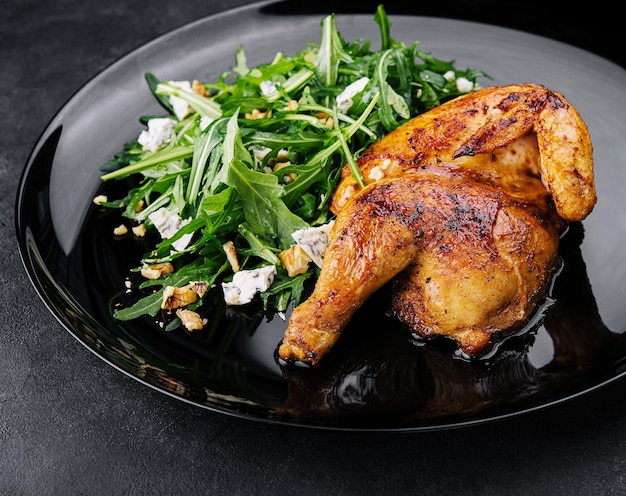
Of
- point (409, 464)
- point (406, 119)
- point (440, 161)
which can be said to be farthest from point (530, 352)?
point (406, 119)

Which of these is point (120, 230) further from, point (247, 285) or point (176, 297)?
point (247, 285)

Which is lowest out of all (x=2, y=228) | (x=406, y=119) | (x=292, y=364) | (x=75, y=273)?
(x=2, y=228)

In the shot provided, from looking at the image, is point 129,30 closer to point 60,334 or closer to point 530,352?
point 60,334

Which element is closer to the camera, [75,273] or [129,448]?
[129,448]

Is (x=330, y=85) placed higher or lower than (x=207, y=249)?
higher

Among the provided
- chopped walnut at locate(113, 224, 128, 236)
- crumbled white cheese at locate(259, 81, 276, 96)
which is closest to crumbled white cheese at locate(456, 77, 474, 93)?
crumbled white cheese at locate(259, 81, 276, 96)

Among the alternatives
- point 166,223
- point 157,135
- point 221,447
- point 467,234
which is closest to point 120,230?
point 166,223
